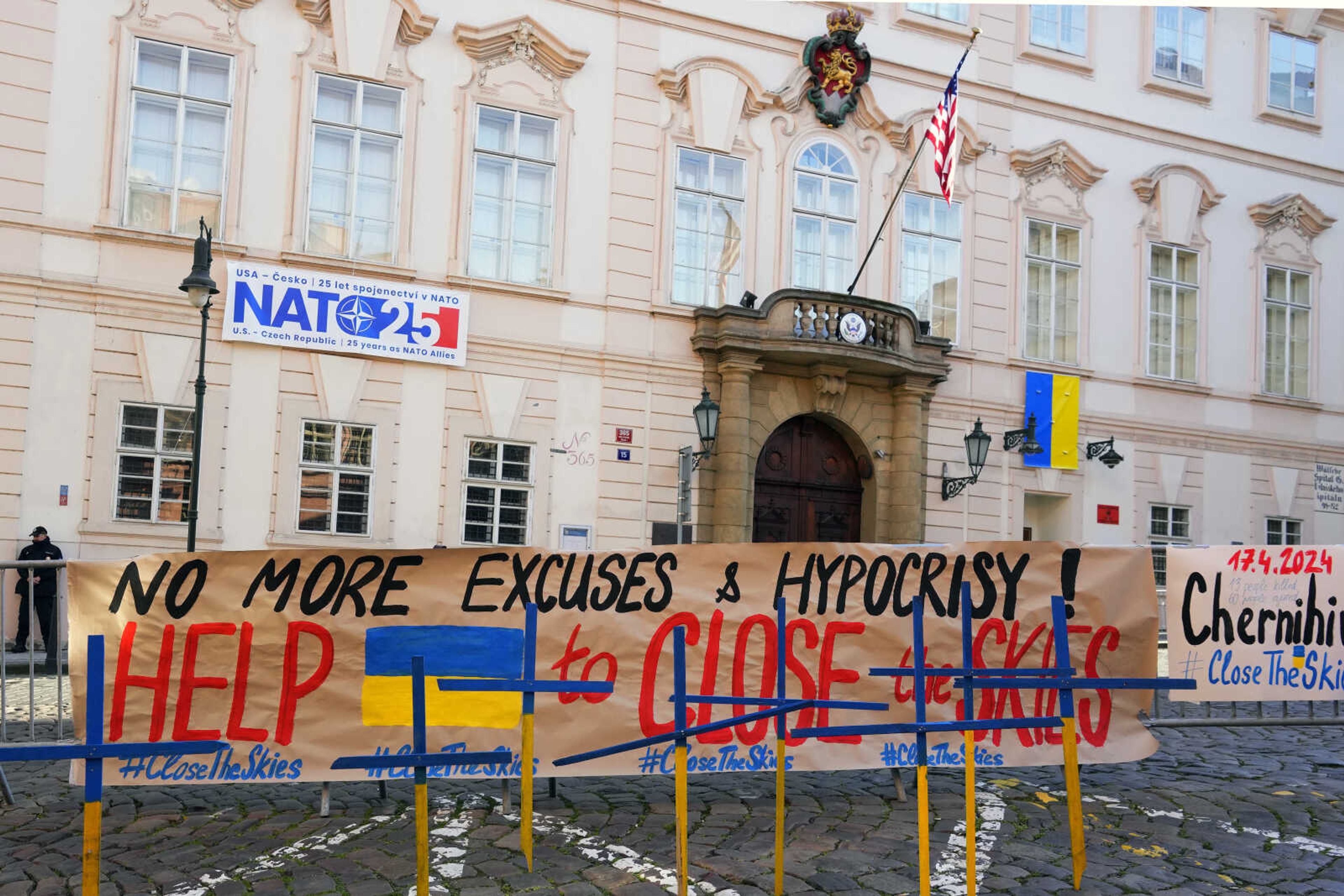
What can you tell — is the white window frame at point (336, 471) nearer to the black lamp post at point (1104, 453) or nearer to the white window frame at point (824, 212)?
the white window frame at point (824, 212)

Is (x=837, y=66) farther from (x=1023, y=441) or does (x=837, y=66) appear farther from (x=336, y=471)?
(x=336, y=471)

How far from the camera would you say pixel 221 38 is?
16156 mm

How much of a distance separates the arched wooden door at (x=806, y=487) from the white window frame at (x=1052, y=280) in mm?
4025

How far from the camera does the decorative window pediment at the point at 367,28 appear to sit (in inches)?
655

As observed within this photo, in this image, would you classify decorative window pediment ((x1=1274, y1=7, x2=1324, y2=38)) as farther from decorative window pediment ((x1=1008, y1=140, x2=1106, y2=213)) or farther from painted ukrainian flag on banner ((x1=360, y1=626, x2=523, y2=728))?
painted ukrainian flag on banner ((x1=360, y1=626, x2=523, y2=728))

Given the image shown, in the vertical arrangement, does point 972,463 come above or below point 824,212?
below

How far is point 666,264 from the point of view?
733 inches

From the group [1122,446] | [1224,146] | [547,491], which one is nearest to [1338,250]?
[1224,146]

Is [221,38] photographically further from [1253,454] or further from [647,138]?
[1253,454]

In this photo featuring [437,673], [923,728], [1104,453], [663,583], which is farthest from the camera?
[1104,453]

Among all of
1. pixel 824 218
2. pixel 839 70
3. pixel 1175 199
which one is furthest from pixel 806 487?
pixel 1175 199

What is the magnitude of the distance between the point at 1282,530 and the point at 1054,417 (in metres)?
5.92

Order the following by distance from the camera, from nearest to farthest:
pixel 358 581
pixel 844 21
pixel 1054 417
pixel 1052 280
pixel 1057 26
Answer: pixel 358 581 → pixel 844 21 → pixel 1054 417 → pixel 1052 280 → pixel 1057 26

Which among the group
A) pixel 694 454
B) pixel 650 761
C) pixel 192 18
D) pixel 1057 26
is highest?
pixel 1057 26
